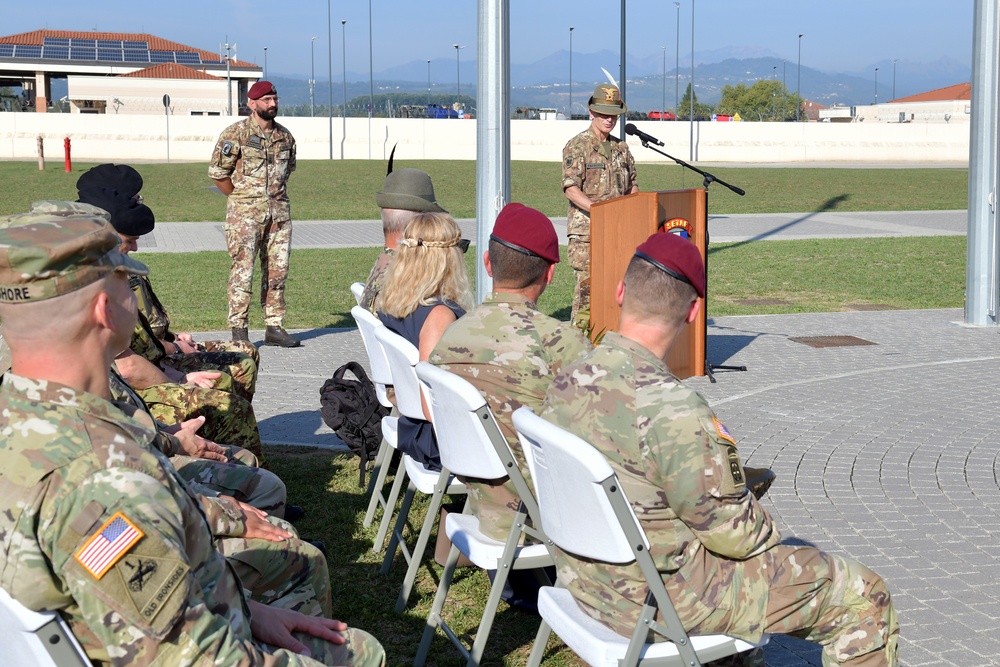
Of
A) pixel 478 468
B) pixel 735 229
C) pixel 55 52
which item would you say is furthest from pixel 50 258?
pixel 55 52

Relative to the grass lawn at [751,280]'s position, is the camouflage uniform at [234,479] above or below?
above

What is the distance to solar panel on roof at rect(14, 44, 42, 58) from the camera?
8625 centimetres

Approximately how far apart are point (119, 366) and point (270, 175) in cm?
546

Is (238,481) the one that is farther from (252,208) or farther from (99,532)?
(252,208)

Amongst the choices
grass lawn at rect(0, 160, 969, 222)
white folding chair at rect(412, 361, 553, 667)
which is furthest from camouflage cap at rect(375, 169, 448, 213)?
grass lawn at rect(0, 160, 969, 222)

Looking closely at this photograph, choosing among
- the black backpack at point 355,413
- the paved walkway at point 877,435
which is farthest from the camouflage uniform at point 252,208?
the black backpack at point 355,413

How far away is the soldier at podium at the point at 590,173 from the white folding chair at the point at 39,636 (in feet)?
26.0

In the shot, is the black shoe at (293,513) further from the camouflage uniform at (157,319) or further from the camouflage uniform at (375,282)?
the camouflage uniform at (375,282)

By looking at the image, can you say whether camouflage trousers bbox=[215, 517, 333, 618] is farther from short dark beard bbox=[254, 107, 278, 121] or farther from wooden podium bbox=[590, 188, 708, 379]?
short dark beard bbox=[254, 107, 278, 121]

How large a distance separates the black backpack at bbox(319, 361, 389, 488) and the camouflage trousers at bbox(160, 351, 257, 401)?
1.58ft

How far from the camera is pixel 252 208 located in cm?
1023

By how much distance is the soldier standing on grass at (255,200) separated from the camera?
10.2m

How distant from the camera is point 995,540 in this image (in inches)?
211

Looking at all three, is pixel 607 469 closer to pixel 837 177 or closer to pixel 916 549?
pixel 916 549
